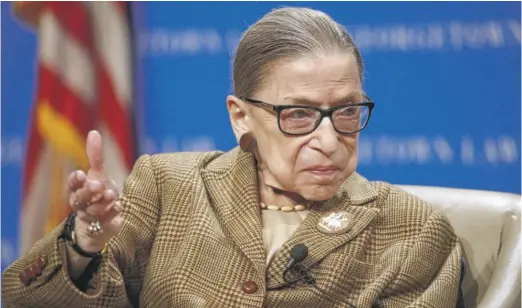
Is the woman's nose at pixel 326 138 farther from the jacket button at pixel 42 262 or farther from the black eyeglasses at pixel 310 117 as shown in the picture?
the jacket button at pixel 42 262

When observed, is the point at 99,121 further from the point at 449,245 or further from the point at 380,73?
the point at 449,245

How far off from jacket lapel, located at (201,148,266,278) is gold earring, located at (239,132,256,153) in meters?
0.01

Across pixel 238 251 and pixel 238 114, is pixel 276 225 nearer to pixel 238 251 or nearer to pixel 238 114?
pixel 238 251

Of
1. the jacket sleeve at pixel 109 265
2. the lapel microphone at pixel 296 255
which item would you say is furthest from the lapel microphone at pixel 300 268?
the jacket sleeve at pixel 109 265

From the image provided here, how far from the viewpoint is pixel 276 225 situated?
1.80 m

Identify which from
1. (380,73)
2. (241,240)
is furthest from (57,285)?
(380,73)

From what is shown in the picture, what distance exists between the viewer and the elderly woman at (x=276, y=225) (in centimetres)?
165

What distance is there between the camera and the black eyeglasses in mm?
1663

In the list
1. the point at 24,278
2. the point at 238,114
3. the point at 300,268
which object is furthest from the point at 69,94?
the point at 300,268

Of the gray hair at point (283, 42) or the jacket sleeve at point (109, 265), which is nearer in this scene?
the jacket sleeve at point (109, 265)

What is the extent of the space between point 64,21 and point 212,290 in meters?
1.48

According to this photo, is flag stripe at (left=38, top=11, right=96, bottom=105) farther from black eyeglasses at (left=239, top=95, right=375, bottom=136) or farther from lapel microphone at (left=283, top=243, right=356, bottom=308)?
lapel microphone at (left=283, top=243, right=356, bottom=308)

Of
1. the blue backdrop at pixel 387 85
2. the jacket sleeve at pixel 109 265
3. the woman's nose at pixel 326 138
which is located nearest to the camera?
the jacket sleeve at pixel 109 265

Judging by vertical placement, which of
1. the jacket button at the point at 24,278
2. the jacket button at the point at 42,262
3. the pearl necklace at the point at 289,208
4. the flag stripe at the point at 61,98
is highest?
the flag stripe at the point at 61,98
